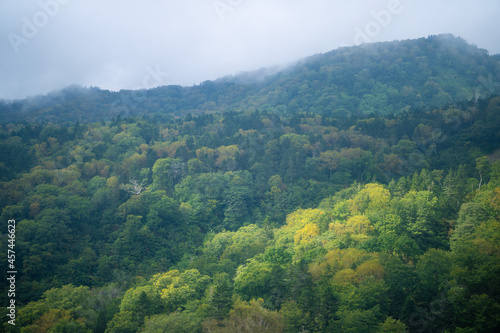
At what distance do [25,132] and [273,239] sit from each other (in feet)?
222

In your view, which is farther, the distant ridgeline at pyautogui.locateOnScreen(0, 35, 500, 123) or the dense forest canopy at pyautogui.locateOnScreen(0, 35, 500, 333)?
the distant ridgeline at pyautogui.locateOnScreen(0, 35, 500, 123)

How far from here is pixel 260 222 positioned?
63.2 metres

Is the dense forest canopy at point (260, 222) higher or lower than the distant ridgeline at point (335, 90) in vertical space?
lower

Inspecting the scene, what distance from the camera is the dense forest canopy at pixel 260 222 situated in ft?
93.5

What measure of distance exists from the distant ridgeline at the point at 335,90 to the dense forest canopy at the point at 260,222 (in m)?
7.40

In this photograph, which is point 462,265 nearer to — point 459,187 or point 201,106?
point 459,187

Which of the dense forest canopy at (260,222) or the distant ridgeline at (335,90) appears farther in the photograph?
the distant ridgeline at (335,90)

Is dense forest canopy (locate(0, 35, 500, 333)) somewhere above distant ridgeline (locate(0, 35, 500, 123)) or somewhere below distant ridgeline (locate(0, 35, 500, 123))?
below

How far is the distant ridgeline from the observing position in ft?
414

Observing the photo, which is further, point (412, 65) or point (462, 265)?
point (412, 65)

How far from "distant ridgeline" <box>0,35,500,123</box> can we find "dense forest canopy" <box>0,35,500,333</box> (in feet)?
24.3

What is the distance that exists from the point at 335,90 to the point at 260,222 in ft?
292

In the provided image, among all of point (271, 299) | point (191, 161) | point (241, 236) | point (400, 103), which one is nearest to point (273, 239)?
point (241, 236)

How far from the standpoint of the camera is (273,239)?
4991 centimetres
